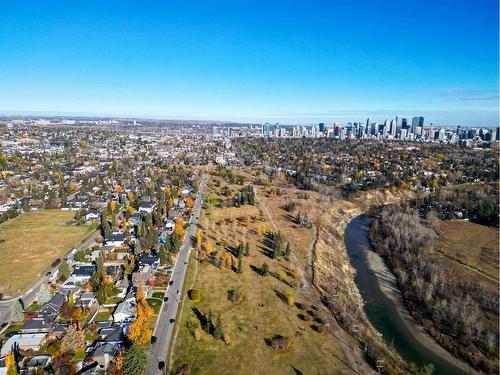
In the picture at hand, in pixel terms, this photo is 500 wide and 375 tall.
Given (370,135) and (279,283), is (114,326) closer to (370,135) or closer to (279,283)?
(279,283)

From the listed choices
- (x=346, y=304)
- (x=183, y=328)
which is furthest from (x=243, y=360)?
(x=346, y=304)

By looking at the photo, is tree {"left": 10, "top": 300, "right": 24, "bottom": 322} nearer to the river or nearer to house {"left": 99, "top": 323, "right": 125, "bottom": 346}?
house {"left": 99, "top": 323, "right": 125, "bottom": 346}

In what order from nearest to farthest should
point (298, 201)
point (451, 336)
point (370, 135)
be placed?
1. point (451, 336)
2. point (298, 201)
3. point (370, 135)

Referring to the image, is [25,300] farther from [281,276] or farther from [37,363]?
[281,276]

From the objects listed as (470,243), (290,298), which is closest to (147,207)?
(290,298)

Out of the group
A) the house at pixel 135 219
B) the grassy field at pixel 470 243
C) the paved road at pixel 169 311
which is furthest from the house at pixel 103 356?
the grassy field at pixel 470 243

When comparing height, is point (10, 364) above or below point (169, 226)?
below
